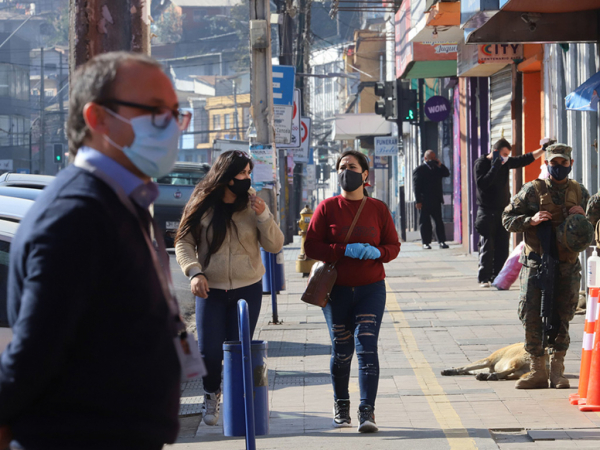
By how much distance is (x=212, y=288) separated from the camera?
6.11 metres

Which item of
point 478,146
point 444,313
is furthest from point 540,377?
point 478,146

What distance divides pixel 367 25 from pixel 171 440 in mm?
69574

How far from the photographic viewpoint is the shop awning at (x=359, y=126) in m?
43.6

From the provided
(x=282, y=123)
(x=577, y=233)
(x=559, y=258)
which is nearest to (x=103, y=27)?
(x=577, y=233)

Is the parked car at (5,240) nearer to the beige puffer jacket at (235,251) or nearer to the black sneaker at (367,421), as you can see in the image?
the beige puffer jacket at (235,251)

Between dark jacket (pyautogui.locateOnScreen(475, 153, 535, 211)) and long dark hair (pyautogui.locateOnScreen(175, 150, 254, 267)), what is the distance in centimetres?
723

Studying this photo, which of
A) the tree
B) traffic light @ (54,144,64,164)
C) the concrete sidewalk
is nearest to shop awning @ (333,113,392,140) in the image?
traffic light @ (54,144,64,164)

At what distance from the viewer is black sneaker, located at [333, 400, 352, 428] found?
245 inches

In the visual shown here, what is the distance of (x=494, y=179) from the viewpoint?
42.4ft

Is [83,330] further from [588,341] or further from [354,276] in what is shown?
[588,341]

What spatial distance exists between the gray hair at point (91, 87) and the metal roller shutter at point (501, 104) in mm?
14861

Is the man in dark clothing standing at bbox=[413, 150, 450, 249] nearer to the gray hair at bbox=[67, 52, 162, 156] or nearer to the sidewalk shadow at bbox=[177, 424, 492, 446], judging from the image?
the sidewalk shadow at bbox=[177, 424, 492, 446]

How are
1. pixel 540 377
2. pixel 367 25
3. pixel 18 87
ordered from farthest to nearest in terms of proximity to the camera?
pixel 18 87 → pixel 367 25 → pixel 540 377

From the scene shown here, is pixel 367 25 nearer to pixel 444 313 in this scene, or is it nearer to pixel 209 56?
pixel 209 56
